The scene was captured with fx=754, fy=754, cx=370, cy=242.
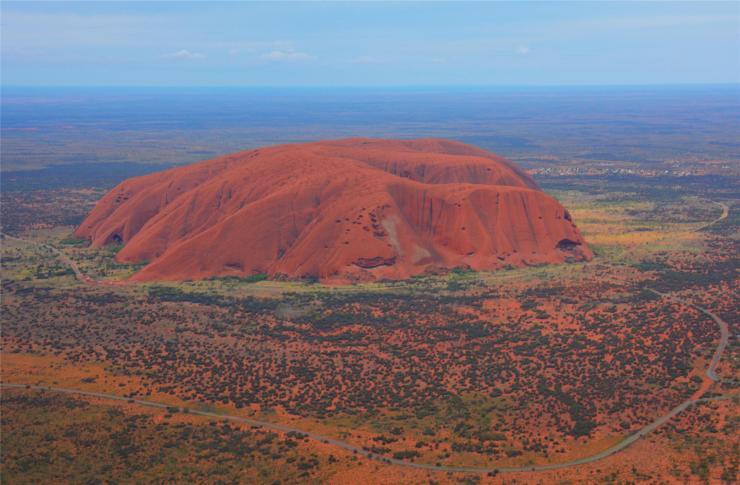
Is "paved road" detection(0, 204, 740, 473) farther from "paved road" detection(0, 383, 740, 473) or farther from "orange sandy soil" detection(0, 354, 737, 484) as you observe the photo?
"orange sandy soil" detection(0, 354, 737, 484)

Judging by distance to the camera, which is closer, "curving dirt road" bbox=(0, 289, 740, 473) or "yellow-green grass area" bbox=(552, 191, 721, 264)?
"curving dirt road" bbox=(0, 289, 740, 473)

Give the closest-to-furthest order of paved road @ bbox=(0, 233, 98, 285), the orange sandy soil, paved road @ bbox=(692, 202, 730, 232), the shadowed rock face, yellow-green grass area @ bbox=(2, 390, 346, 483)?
the orange sandy soil → yellow-green grass area @ bbox=(2, 390, 346, 483) → the shadowed rock face → paved road @ bbox=(0, 233, 98, 285) → paved road @ bbox=(692, 202, 730, 232)

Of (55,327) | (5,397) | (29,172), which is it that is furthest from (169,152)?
(5,397)

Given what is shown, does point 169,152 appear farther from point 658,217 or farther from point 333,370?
point 333,370

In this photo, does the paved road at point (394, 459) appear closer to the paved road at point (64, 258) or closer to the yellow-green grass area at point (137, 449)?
the yellow-green grass area at point (137, 449)

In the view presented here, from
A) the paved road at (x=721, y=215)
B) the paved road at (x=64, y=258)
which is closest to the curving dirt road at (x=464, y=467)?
the paved road at (x=64, y=258)

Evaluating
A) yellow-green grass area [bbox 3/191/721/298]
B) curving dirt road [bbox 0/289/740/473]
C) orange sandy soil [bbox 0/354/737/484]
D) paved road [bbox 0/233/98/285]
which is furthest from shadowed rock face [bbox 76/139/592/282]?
orange sandy soil [bbox 0/354/737/484]

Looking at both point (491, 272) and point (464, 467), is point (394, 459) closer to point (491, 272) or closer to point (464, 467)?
point (464, 467)

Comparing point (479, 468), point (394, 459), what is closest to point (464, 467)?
point (479, 468)

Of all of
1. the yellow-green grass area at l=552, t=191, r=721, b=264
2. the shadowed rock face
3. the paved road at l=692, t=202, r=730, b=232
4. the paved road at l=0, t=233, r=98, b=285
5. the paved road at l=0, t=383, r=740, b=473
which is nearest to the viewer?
the paved road at l=0, t=383, r=740, b=473
